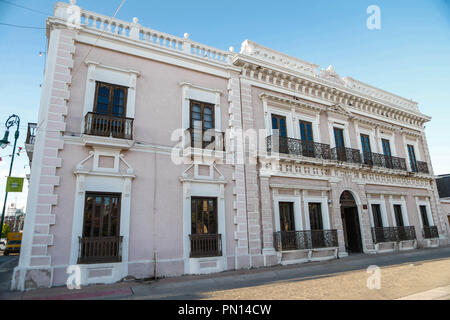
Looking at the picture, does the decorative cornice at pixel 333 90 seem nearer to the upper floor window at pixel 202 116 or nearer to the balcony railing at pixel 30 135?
the upper floor window at pixel 202 116

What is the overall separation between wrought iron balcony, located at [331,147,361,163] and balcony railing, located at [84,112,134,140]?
10.1m

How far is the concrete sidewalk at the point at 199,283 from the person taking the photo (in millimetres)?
7152

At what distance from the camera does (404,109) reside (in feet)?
62.4

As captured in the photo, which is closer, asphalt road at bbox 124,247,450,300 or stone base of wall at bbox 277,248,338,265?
asphalt road at bbox 124,247,450,300

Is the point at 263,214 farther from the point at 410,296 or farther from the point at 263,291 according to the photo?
the point at 410,296

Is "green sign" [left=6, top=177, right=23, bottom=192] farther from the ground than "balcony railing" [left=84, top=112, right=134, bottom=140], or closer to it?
closer to it

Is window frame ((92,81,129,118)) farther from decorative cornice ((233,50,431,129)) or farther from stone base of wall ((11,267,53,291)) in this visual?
decorative cornice ((233,50,431,129))

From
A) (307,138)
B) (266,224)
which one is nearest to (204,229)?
(266,224)

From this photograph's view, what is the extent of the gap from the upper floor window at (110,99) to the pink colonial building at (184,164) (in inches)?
1.5

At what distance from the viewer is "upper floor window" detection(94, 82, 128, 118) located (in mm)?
9820

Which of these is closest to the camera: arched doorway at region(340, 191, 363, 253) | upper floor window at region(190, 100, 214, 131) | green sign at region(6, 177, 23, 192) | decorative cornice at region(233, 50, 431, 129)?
green sign at region(6, 177, 23, 192)

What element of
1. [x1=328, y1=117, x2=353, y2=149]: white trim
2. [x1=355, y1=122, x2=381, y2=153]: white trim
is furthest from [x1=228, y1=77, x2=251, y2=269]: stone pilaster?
[x1=355, y1=122, x2=381, y2=153]: white trim

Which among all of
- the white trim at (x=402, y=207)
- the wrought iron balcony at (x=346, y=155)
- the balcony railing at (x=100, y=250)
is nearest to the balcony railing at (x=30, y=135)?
the balcony railing at (x=100, y=250)
